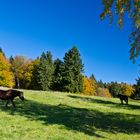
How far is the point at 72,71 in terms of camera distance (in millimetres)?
115625

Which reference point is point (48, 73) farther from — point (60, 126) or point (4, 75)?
point (60, 126)

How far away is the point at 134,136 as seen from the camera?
26.4 metres

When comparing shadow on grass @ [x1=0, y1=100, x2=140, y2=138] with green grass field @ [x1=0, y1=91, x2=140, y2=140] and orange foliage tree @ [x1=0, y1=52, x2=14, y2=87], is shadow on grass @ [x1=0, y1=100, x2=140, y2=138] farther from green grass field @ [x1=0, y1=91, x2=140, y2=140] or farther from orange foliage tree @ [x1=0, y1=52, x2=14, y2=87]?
orange foliage tree @ [x1=0, y1=52, x2=14, y2=87]

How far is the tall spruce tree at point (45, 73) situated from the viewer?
408 ft

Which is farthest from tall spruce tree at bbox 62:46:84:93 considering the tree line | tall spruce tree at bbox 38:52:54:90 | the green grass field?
the green grass field

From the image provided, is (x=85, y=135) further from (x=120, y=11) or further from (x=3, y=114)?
(x=120, y=11)

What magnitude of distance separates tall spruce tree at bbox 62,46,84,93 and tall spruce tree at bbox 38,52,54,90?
1119 centimetres

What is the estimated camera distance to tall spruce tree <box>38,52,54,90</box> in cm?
12444

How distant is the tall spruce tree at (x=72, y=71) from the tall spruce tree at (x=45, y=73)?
11.2 metres

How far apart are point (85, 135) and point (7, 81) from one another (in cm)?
8605

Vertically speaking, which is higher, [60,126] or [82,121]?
[82,121]

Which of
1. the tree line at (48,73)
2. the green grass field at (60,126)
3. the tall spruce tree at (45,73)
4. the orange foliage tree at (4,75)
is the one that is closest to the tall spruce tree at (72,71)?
the tree line at (48,73)

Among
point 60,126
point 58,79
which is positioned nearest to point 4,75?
point 58,79

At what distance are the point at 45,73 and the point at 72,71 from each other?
13624mm
